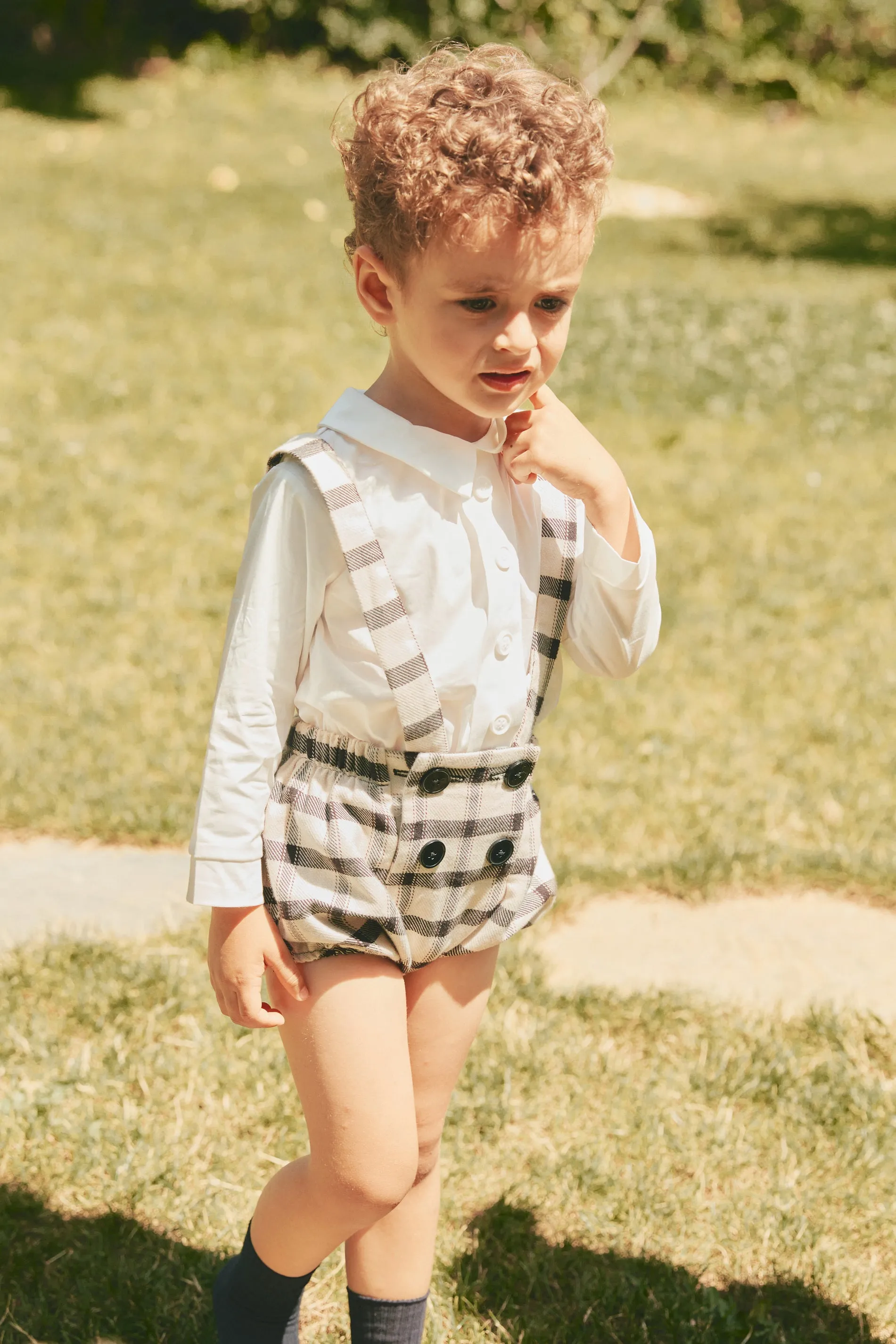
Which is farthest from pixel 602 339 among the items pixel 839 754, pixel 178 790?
pixel 178 790

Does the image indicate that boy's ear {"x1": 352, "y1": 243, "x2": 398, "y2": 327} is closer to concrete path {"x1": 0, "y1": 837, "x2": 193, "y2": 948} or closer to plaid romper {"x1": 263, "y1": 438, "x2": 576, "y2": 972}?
plaid romper {"x1": 263, "y1": 438, "x2": 576, "y2": 972}

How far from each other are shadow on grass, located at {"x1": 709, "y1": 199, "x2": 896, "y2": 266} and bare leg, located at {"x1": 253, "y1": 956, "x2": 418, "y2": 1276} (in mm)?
10907

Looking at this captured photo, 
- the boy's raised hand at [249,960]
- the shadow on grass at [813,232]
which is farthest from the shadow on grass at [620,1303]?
the shadow on grass at [813,232]

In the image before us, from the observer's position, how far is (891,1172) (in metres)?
2.63

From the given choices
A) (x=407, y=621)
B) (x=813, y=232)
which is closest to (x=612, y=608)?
(x=407, y=621)

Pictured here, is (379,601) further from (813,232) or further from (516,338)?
(813,232)

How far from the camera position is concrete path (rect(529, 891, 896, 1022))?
124 inches

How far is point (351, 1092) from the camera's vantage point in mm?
1771

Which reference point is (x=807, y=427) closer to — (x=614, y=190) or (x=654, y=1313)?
(x=654, y=1313)

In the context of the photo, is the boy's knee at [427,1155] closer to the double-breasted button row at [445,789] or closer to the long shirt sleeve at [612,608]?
the double-breasted button row at [445,789]

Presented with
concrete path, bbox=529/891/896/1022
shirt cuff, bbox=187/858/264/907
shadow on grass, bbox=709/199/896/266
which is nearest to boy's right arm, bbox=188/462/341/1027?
shirt cuff, bbox=187/858/264/907

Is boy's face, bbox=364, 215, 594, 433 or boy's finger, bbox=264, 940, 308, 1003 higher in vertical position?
boy's face, bbox=364, 215, 594, 433

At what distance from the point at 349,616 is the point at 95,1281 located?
1.28m

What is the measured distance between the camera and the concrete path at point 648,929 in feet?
10.4
